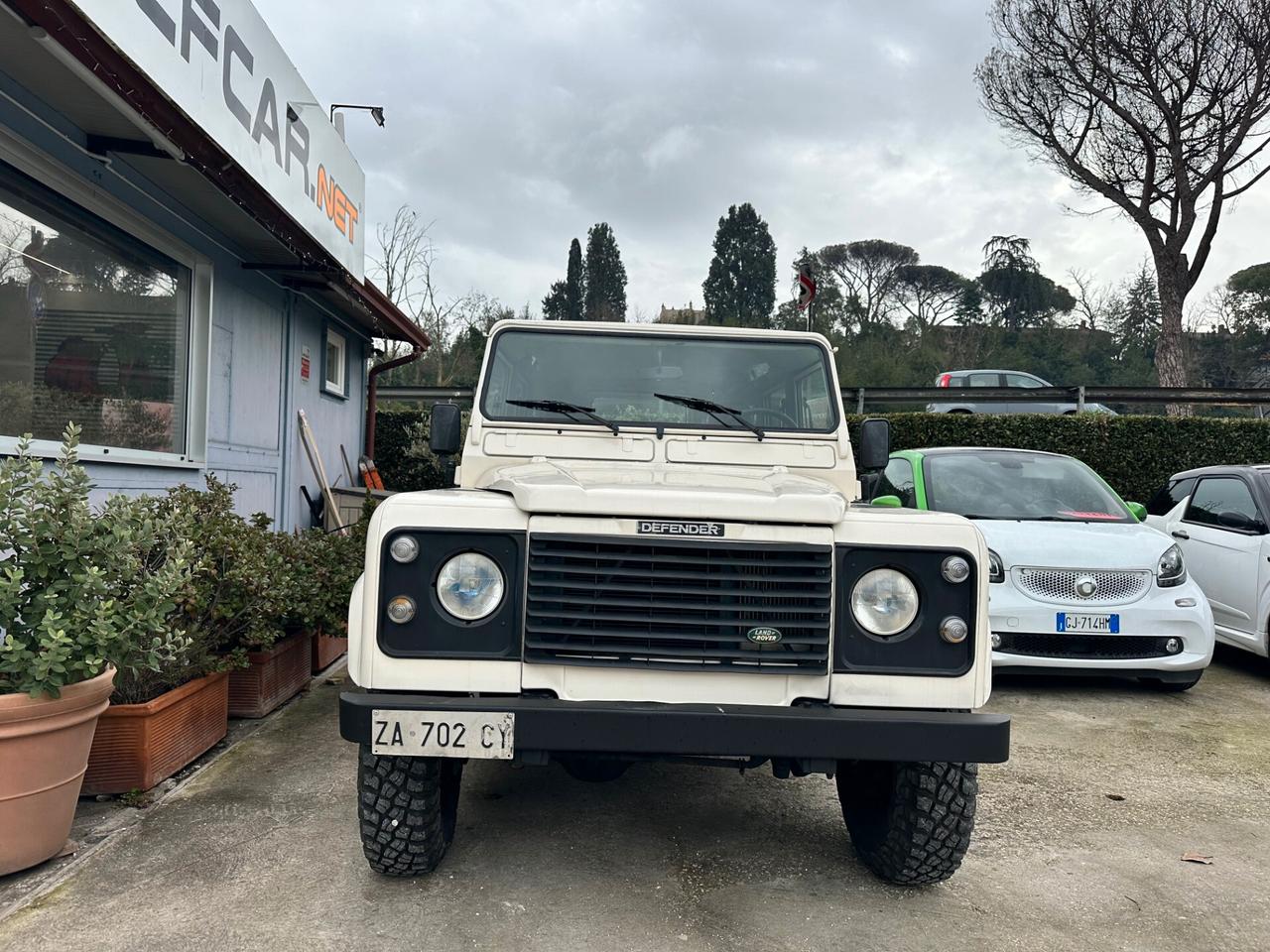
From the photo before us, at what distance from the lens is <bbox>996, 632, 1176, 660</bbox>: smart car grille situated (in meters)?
5.15

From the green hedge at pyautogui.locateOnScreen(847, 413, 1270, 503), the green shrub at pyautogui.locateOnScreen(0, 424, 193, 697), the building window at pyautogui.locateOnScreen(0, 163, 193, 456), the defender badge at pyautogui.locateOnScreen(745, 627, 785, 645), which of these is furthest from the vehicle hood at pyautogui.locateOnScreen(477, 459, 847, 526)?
the green hedge at pyautogui.locateOnScreen(847, 413, 1270, 503)

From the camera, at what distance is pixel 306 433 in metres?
7.71

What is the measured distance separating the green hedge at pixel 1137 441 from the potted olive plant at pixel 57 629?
9.85 meters

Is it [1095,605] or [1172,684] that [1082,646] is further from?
[1172,684]

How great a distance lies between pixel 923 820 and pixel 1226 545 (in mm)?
4948

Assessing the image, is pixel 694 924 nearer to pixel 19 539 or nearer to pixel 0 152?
pixel 19 539

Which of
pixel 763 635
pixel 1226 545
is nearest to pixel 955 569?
pixel 763 635

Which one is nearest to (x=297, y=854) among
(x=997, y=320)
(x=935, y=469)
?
(x=935, y=469)

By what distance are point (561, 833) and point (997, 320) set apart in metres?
44.1

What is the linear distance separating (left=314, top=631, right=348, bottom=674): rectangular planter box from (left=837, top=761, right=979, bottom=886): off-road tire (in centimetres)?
349

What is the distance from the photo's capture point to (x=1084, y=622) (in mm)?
5051

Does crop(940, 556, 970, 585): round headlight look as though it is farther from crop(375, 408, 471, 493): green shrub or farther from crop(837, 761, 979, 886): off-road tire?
crop(375, 408, 471, 493): green shrub

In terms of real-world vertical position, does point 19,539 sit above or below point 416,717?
above

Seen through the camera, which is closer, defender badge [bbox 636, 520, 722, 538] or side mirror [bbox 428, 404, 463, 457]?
defender badge [bbox 636, 520, 722, 538]
